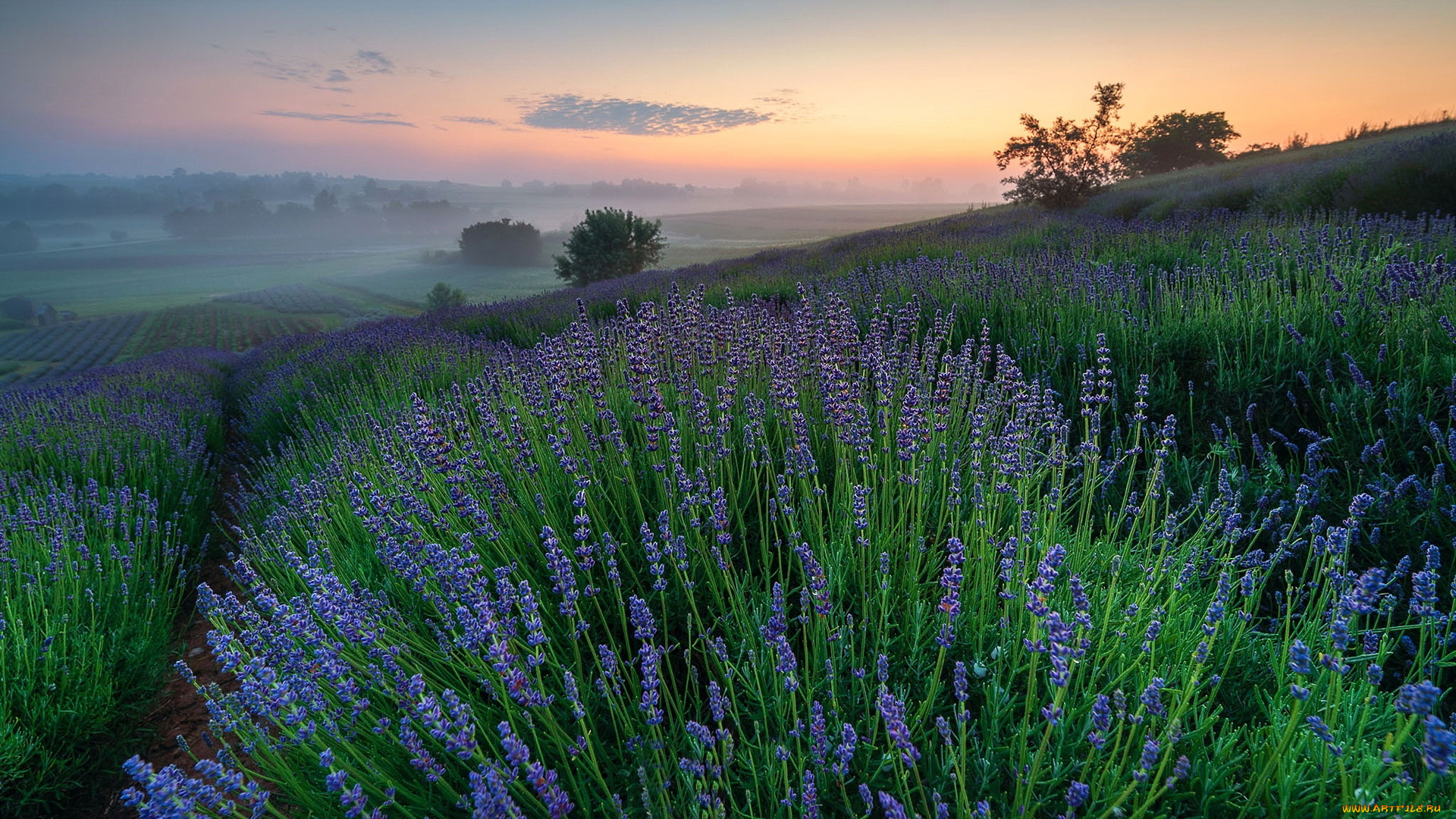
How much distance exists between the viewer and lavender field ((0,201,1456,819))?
1351mm

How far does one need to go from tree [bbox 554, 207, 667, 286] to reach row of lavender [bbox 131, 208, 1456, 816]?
19090 mm

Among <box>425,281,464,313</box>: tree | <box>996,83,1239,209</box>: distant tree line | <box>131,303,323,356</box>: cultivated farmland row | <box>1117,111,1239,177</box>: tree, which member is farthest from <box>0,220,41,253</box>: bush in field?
<box>1117,111,1239,177</box>: tree

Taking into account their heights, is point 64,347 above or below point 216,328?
below

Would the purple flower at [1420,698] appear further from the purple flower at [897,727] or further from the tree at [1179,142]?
the tree at [1179,142]

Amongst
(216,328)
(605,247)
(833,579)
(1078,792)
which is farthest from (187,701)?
(605,247)

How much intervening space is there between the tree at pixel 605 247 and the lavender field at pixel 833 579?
18275 mm

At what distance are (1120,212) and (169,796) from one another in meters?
18.7

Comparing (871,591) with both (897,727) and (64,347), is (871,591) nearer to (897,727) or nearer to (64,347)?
(897,727)

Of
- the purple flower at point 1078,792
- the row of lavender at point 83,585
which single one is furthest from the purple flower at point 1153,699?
the row of lavender at point 83,585

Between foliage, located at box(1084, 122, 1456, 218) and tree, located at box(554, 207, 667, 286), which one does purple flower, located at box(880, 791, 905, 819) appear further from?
tree, located at box(554, 207, 667, 286)

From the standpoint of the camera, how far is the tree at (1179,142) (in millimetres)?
34312

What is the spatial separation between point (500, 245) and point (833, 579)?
1960 inches

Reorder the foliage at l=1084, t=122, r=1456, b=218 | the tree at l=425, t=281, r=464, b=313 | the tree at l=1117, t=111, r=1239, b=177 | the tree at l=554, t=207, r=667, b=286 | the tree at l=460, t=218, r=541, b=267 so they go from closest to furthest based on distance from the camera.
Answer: the foliage at l=1084, t=122, r=1456, b=218 < the tree at l=554, t=207, r=667, b=286 < the tree at l=425, t=281, r=464, b=313 < the tree at l=1117, t=111, r=1239, b=177 < the tree at l=460, t=218, r=541, b=267

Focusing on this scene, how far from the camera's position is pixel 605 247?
22984 millimetres
